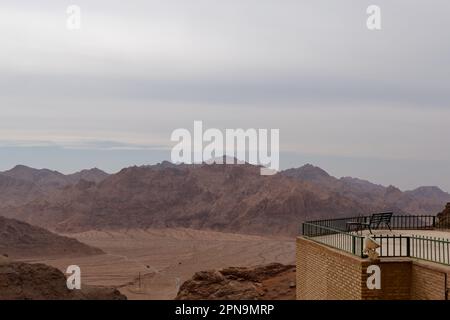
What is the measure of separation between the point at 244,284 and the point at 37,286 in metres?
15.0

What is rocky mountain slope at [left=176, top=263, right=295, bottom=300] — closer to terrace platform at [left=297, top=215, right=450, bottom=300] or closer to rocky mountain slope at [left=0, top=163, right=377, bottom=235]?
terrace platform at [left=297, top=215, right=450, bottom=300]

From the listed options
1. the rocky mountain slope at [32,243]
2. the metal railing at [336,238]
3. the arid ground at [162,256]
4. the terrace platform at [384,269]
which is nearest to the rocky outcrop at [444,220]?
the metal railing at [336,238]

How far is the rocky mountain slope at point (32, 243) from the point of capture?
74.5 m

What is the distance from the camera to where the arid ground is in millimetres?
53719

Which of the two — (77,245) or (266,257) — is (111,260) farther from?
(266,257)

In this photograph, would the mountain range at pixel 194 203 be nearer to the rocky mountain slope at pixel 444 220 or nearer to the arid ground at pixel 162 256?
the arid ground at pixel 162 256

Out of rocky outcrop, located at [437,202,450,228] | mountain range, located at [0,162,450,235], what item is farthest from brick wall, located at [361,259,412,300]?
mountain range, located at [0,162,450,235]

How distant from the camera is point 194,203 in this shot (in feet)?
393

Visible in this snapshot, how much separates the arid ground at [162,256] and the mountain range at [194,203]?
880 centimetres

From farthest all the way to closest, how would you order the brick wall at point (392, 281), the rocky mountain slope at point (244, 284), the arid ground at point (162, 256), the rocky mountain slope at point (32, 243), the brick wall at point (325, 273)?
the rocky mountain slope at point (32, 243)
the arid ground at point (162, 256)
the rocky mountain slope at point (244, 284)
the brick wall at point (325, 273)
the brick wall at point (392, 281)
